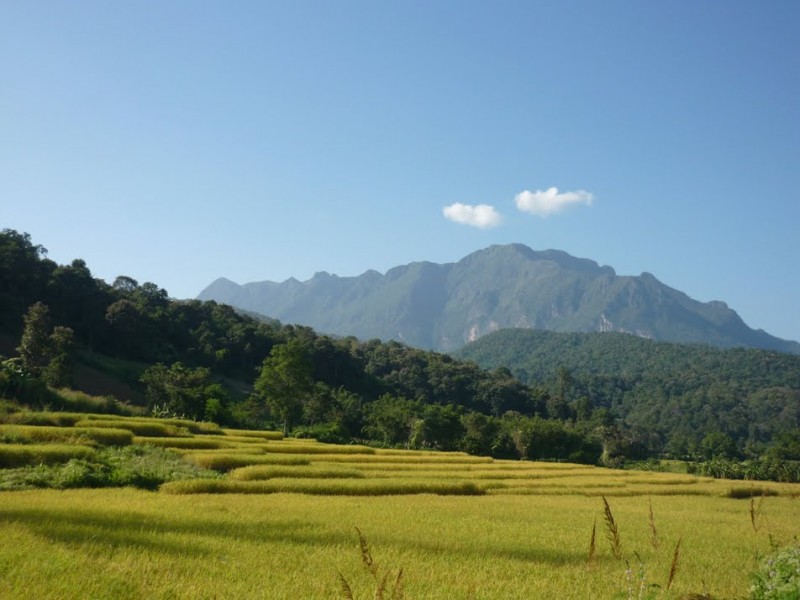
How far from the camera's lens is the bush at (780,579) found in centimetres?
664

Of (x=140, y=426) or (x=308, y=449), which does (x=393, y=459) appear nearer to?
(x=308, y=449)

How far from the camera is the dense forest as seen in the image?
2308 inches

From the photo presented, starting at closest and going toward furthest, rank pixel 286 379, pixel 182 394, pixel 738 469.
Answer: pixel 182 394
pixel 286 379
pixel 738 469

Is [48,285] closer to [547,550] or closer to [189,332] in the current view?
[189,332]

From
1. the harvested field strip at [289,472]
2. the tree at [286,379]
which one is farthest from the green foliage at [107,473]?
the tree at [286,379]

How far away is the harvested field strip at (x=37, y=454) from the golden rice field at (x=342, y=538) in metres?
1.11

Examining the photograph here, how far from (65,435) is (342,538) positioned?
18.8 metres

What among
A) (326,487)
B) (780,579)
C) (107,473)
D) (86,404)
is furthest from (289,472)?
(780,579)

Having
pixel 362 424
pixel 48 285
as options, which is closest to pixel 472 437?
pixel 362 424

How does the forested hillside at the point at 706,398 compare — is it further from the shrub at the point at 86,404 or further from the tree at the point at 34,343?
the tree at the point at 34,343

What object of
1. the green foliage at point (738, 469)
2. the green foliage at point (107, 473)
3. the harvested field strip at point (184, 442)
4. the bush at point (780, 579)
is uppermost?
the bush at point (780, 579)

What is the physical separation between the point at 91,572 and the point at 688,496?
33.3 meters

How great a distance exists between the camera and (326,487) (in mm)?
23406

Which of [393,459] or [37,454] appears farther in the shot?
[393,459]
